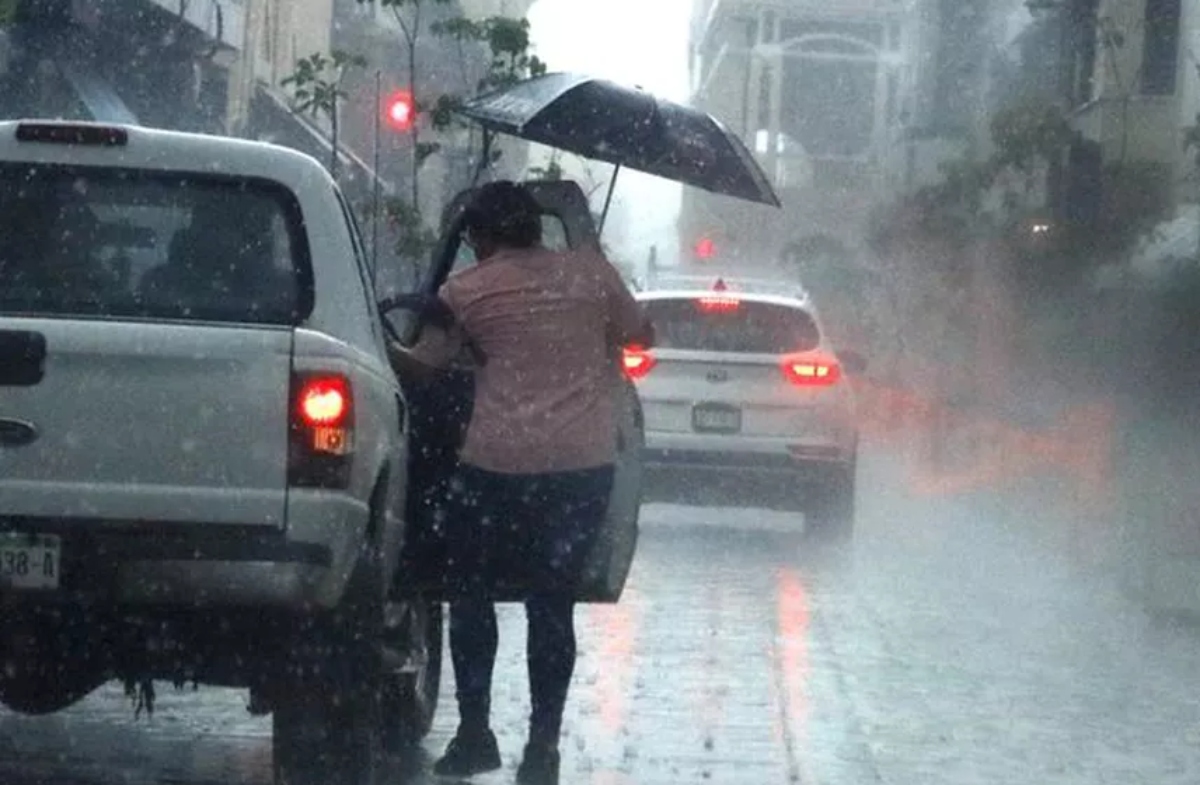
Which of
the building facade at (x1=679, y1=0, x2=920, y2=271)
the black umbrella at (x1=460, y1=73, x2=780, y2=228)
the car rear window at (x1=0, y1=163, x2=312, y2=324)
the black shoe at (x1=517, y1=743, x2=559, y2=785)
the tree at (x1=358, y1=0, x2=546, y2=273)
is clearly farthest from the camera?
the building facade at (x1=679, y1=0, x2=920, y2=271)

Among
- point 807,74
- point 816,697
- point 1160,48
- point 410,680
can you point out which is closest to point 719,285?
point 816,697

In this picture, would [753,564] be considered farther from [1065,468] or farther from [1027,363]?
[1027,363]

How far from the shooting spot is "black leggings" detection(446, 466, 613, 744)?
32.1 feet

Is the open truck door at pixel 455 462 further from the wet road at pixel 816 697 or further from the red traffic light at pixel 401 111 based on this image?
the red traffic light at pixel 401 111

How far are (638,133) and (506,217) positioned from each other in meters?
1.67

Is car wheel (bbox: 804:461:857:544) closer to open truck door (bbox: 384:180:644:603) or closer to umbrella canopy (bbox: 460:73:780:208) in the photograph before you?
umbrella canopy (bbox: 460:73:780:208)

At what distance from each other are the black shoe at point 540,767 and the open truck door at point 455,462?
0.47m

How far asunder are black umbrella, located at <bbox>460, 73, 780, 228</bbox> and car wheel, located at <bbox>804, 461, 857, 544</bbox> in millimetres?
9354

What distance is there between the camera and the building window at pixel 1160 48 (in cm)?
4769

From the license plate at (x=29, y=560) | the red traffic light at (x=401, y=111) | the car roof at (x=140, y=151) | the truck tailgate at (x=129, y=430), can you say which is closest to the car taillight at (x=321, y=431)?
the truck tailgate at (x=129, y=430)

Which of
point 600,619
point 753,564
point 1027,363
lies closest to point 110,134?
point 600,619

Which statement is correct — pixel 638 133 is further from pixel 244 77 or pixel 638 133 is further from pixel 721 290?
pixel 244 77

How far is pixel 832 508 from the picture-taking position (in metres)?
21.3

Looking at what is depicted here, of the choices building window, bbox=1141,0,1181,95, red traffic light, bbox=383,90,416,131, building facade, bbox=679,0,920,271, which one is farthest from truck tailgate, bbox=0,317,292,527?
building facade, bbox=679,0,920,271
